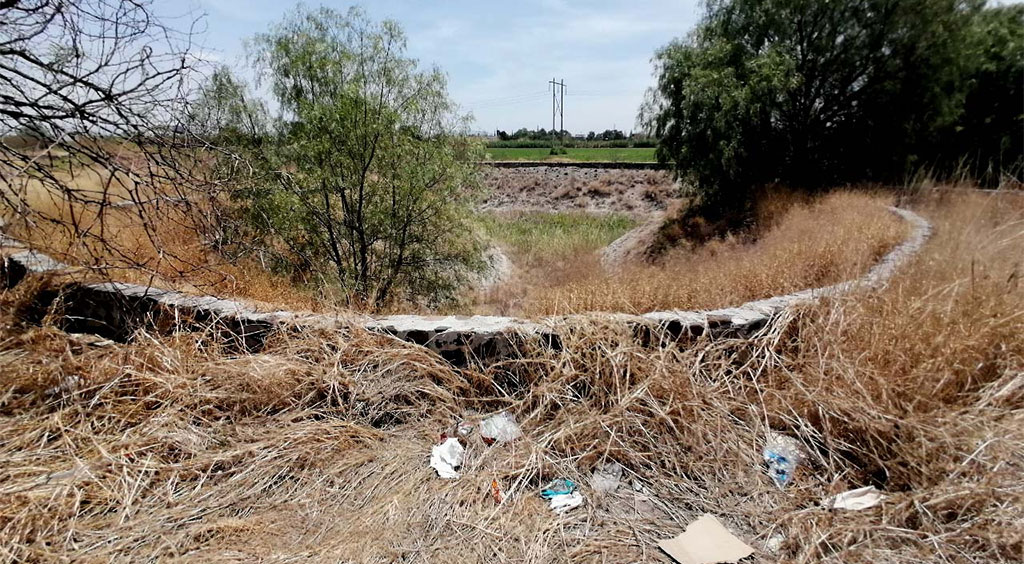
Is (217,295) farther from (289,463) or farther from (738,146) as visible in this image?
(738,146)

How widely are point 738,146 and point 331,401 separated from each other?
40.2 feet

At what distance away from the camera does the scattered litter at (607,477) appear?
7.90ft

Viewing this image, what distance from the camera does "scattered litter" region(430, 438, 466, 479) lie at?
8.15 ft

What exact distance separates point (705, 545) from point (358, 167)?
23.0 feet

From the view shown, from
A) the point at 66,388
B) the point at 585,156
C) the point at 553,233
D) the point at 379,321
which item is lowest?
the point at 553,233

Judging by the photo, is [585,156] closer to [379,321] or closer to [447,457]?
[379,321]

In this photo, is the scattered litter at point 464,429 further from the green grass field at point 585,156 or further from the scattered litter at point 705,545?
the green grass field at point 585,156

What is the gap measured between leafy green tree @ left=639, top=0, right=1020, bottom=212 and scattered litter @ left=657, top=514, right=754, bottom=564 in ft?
38.7

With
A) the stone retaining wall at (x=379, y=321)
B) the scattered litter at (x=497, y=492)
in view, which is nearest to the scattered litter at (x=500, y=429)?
the scattered litter at (x=497, y=492)

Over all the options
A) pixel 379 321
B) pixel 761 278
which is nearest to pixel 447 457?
pixel 379 321

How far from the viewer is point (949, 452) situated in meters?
2.25

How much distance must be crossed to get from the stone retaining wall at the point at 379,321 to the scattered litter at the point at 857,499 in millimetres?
1145

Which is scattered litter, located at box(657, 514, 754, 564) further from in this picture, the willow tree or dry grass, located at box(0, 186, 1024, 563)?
the willow tree

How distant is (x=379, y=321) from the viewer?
11.0 feet
